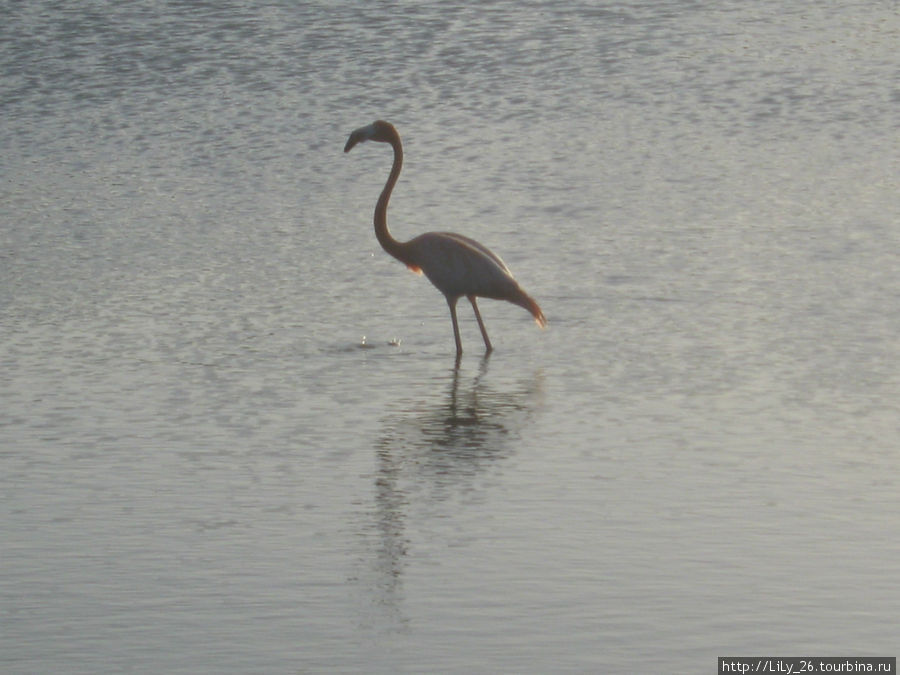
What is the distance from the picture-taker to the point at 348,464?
8383 millimetres

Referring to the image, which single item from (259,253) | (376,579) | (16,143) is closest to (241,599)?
(376,579)

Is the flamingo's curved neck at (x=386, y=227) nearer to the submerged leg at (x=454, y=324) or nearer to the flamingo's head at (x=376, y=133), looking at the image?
the flamingo's head at (x=376, y=133)

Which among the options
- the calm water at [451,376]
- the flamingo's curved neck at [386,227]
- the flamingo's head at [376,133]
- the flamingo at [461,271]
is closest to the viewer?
the calm water at [451,376]

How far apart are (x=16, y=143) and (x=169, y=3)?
7.40m

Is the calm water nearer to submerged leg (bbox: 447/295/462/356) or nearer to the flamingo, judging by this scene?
submerged leg (bbox: 447/295/462/356)

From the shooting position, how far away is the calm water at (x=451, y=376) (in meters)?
6.46

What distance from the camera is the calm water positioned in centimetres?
646

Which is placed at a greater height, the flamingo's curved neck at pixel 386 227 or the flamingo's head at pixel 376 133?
the flamingo's head at pixel 376 133

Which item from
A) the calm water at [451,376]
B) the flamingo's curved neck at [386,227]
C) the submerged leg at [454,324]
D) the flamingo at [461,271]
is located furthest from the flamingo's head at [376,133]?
the submerged leg at [454,324]

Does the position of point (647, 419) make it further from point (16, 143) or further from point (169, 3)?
point (169, 3)

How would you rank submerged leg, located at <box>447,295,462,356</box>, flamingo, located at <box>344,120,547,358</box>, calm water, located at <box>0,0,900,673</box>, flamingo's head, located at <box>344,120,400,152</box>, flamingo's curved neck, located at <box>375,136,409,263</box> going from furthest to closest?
flamingo's head, located at <box>344,120,400,152</box>, flamingo's curved neck, located at <box>375,136,409,263</box>, flamingo, located at <box>344,120,547,358</box>, submerged leg, located at <box>447,295,462,356</box>, calm water, located at <box>0,0,900,673</box>

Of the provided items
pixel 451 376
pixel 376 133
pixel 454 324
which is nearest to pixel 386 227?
pixel 376 133

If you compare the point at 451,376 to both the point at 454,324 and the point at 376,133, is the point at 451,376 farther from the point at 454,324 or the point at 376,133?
the point at 376,133

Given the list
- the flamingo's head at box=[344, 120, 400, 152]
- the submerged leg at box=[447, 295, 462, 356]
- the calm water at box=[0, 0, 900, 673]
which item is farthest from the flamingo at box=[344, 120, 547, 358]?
the flamingo's head at box=[344, 120, 400, 152]
